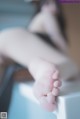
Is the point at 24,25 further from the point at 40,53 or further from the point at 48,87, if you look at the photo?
the point at 48,87

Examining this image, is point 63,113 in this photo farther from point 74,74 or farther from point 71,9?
point 71,9

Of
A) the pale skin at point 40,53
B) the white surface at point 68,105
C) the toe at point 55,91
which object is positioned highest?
the pale skin at point 40,53

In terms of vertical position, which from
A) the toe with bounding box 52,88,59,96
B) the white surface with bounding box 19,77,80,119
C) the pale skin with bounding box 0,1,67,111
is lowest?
the white surface with bounding box 19,77,80,119

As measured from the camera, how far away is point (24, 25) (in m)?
0.65

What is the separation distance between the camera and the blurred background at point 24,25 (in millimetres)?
461

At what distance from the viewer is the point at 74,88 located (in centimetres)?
41

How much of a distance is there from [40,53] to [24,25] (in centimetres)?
19

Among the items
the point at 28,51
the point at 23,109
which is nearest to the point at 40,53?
the point at 28,51

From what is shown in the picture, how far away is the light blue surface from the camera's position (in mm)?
421

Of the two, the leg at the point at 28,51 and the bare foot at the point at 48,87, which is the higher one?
the leg at the point at 28,51

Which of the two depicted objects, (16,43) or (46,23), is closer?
(16,43)

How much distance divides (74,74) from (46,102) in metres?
0.17

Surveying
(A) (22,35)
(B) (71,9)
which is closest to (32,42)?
(A) (22,35)

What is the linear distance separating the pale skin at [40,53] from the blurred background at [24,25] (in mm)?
41
